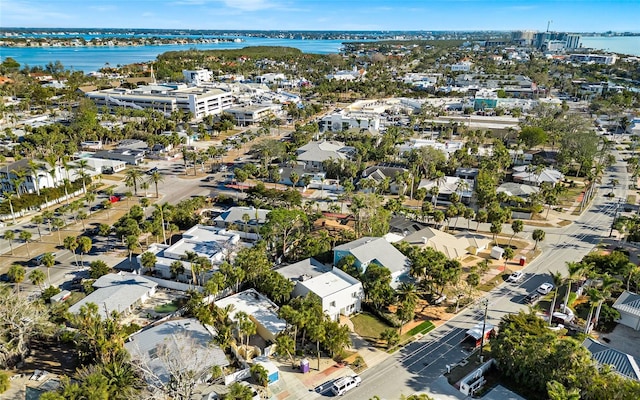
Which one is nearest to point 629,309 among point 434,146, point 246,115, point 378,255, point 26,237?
point 378,255

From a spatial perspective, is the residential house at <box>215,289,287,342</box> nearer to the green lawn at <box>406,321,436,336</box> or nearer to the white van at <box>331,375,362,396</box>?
the white van at <box>331,375,362,396</box>

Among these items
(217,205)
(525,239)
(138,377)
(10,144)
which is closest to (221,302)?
(138,377)

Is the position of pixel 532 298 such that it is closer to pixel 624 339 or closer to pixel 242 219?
pixel 624 339

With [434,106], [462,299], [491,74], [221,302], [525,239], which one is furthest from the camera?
[491,74]

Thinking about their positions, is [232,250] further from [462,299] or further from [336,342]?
[462,299]

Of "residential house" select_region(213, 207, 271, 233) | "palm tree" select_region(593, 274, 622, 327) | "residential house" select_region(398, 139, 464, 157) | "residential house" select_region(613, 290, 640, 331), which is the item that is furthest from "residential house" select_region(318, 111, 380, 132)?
"palm tree" select_region(593, 274, 622, 327)

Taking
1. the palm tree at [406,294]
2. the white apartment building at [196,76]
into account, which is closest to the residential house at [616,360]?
the palm tree at [406,294]
